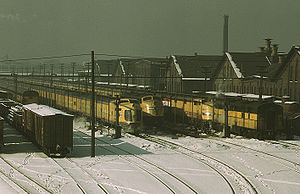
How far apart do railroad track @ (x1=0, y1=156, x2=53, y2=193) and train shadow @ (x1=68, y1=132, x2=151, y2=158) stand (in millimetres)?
5563

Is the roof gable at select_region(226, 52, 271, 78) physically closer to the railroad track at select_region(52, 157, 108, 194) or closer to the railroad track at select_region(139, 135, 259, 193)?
the railroad track at select_region(139, 135, 259, 193)

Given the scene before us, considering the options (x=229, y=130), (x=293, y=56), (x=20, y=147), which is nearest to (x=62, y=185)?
(x=20, y=147)

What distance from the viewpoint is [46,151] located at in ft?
85.4

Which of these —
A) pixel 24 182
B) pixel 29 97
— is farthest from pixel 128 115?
pixel 29 97

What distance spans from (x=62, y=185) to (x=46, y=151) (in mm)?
7798

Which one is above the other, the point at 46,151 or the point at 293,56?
the point at 293,56

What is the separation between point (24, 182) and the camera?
63.5 feet

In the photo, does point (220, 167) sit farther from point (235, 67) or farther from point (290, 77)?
point (235, 67)

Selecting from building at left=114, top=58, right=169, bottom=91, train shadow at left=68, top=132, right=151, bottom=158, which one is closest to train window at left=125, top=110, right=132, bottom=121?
train shadow at left=68, top=132, right=151, bottom=158

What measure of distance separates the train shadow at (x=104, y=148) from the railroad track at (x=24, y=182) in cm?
556

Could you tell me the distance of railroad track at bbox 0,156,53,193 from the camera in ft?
59.2

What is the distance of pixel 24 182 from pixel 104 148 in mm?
10352

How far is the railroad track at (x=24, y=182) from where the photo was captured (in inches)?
710

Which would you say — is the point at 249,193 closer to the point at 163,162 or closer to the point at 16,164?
the point at 163,162
